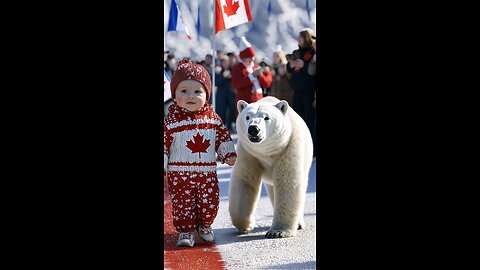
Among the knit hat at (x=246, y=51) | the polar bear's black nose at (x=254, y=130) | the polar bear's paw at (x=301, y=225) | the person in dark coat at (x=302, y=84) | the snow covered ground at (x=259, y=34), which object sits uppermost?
the snow covered ground at (x=259, y=34)

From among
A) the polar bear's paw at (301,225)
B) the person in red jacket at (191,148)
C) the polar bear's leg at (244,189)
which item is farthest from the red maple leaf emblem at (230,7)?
the polar bear's paw at (301,225)

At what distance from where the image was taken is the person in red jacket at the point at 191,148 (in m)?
3.41

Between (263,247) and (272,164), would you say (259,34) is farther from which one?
(263,247)

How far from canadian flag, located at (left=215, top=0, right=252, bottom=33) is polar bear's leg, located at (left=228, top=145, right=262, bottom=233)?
7.79 feet

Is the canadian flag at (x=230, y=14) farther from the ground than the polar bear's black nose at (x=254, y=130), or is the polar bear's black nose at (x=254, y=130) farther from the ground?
the canadian flag at (x=230, y=14)

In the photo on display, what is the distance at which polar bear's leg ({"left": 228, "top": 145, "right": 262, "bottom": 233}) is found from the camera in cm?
384

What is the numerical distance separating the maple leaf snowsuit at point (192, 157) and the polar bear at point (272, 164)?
200mm

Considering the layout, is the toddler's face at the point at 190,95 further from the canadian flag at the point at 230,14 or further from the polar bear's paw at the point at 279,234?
the canadian flag at the point at 230,14

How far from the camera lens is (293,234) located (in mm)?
3707

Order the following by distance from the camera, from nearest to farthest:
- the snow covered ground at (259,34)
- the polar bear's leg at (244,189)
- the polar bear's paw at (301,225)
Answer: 1. the polar bear's leg at (244,189)
2. the polar bear's paw at (301,225)
3. the snow covered ground at (259,34)

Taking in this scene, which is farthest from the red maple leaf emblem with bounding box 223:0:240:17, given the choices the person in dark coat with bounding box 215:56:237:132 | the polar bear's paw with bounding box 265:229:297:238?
the person in dark coat with bounding box 215:56:237:132

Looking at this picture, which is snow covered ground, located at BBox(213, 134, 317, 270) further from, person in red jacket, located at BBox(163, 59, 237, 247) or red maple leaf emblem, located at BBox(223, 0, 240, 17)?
red maple leaf emblem, located at BBox(223, 0, 240, 17)
